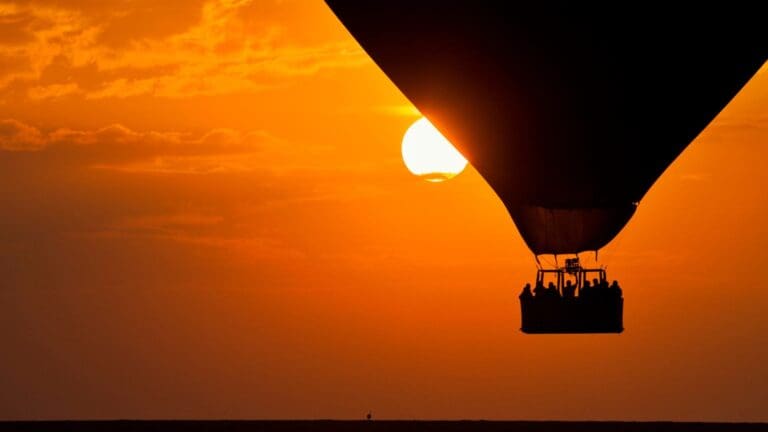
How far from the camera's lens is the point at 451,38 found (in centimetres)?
2714

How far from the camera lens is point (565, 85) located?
27.2m

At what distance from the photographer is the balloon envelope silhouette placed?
26.5 metres

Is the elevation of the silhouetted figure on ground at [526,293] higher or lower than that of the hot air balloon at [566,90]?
lower

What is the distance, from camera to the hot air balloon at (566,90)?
2648 centimetres

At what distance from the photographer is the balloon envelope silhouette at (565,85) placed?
26.5 meters

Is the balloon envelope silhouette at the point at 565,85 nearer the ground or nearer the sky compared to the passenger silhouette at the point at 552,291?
nearer the sky

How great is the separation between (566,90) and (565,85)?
0.31ft

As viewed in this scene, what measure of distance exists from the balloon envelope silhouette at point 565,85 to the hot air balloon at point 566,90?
21mm

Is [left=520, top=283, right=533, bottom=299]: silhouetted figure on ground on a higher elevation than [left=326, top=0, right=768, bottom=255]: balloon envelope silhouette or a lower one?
lower

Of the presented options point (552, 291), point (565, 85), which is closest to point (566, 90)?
point (565, 85)

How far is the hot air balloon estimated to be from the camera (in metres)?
26.5

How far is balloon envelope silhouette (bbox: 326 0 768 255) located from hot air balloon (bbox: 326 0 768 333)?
21 mm
